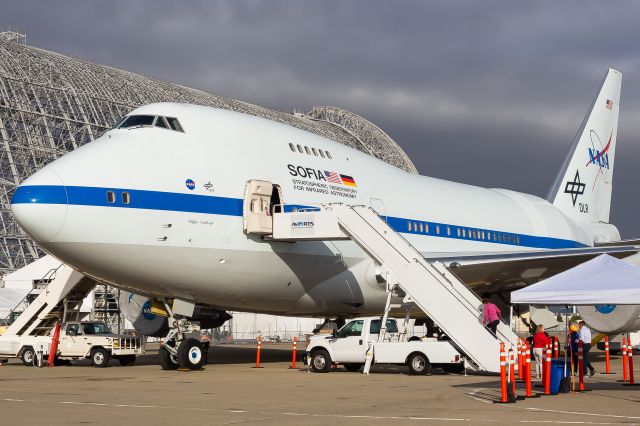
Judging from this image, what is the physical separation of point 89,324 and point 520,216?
16.4m

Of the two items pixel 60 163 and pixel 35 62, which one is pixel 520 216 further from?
pixel 35 62

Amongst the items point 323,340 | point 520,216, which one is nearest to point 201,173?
point 323,340

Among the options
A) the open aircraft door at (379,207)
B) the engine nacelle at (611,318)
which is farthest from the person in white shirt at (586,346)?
the engine nacelle at (611,318)

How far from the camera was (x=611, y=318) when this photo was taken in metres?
29.7

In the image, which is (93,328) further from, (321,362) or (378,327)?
(378,327)

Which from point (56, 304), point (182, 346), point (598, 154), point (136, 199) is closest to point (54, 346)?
point (56, 304)

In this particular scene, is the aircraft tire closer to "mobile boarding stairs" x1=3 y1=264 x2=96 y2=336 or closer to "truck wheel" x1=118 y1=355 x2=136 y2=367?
"truck wheel" x1=118 y1=355 x2=136 y2=367

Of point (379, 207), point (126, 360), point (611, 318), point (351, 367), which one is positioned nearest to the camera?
point (351, 367)

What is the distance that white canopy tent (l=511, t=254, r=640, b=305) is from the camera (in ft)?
46.2

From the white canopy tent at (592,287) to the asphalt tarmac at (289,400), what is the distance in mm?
1694

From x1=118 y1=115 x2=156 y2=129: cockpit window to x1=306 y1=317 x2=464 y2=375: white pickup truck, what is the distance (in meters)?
7.08

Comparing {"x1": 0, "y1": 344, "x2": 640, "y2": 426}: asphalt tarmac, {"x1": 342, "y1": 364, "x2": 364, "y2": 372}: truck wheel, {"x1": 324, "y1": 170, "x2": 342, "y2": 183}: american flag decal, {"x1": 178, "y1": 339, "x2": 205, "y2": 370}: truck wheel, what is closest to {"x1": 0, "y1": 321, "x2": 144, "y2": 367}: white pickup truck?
{"x1": 0, "y1": 344, "x2": 640, "y2": 426}: asphalt tarmac

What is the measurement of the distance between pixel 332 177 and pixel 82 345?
29.9 feet

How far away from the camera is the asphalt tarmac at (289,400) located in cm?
1136
